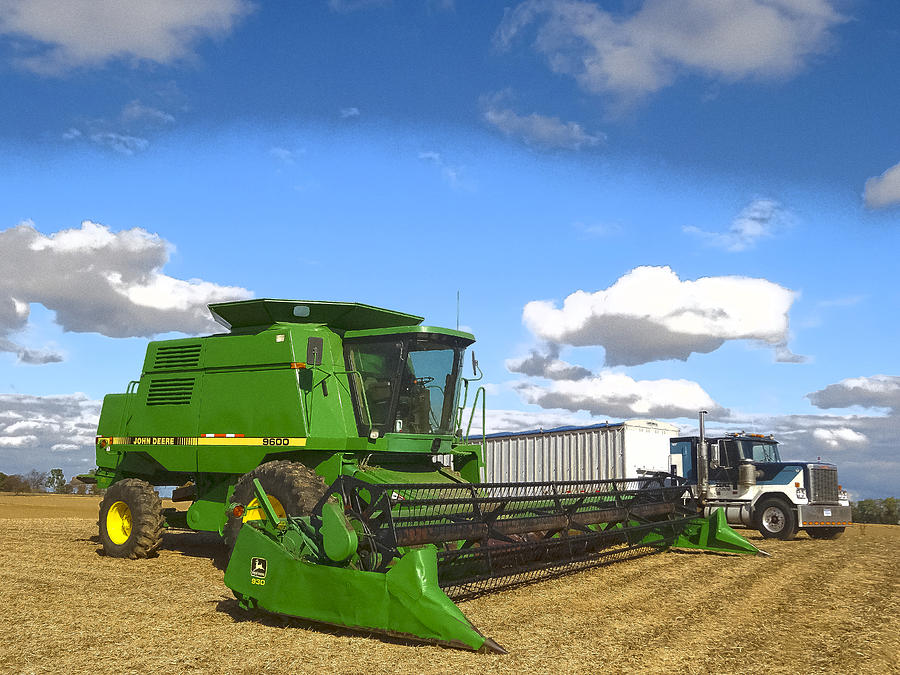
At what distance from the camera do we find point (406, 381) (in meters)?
9.88

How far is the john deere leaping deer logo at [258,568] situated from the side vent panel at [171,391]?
4.99 m

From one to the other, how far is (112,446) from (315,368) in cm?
430

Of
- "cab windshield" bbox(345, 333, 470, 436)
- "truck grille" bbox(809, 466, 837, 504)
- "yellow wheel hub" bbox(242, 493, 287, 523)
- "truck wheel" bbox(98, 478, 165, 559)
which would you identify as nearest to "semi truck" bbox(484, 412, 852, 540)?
"truck grille" bbox(809, 466, 837, 504)

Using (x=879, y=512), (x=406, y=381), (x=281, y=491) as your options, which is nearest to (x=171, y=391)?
(x=281, y=491)

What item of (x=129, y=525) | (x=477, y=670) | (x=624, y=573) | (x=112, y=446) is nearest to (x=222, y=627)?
(x=477, y=670)

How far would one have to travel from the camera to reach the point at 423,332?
9.80m

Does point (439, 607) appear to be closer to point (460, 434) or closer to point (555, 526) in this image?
point (555, 526)

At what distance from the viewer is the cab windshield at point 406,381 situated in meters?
9.78

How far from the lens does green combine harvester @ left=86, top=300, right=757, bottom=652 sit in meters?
6.45

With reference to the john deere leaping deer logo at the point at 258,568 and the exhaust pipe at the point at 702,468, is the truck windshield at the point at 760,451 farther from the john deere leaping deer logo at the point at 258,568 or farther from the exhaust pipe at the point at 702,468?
the john deere leaping deer logo at the point at 258,568

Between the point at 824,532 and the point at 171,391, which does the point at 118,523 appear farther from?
the point at 824,532

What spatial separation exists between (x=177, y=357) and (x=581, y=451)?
11.3 metres

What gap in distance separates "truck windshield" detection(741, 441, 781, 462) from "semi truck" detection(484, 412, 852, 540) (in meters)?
0.02

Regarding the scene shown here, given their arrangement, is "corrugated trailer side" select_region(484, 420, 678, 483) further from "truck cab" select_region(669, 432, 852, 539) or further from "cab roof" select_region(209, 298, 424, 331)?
"cab roof" select_region(209, 298, 424, 331)
